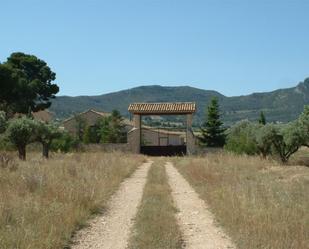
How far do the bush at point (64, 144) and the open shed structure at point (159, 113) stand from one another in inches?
226

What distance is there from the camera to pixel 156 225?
11070mm

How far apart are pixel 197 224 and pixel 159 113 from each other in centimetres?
4346

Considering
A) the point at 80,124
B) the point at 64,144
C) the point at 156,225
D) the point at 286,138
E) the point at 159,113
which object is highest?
the point at 159,113

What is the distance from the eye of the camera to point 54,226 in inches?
404

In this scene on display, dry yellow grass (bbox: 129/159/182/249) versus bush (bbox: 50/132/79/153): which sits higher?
bush (bbox: 50/132/79/153)

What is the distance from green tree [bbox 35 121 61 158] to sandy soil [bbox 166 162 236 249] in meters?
21.3

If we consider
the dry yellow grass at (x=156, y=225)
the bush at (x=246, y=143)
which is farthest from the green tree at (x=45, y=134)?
the dry yellow grass at (x=156, y=225)

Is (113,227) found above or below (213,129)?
below

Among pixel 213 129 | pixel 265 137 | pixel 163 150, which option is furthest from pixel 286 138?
pixel 213 129

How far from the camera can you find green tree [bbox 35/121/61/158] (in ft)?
124

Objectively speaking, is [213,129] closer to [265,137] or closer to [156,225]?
[265,137]

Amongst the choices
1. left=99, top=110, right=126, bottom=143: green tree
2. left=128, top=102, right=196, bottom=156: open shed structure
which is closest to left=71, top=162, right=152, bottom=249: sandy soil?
left=128, top=102, right=196, bottom=156: open shed structure

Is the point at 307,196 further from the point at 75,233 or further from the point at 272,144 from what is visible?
the point at 272,144

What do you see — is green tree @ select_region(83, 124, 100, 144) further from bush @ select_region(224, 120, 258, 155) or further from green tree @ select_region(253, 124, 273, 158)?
green tree @ select_region(253, 124, 273, 158)
